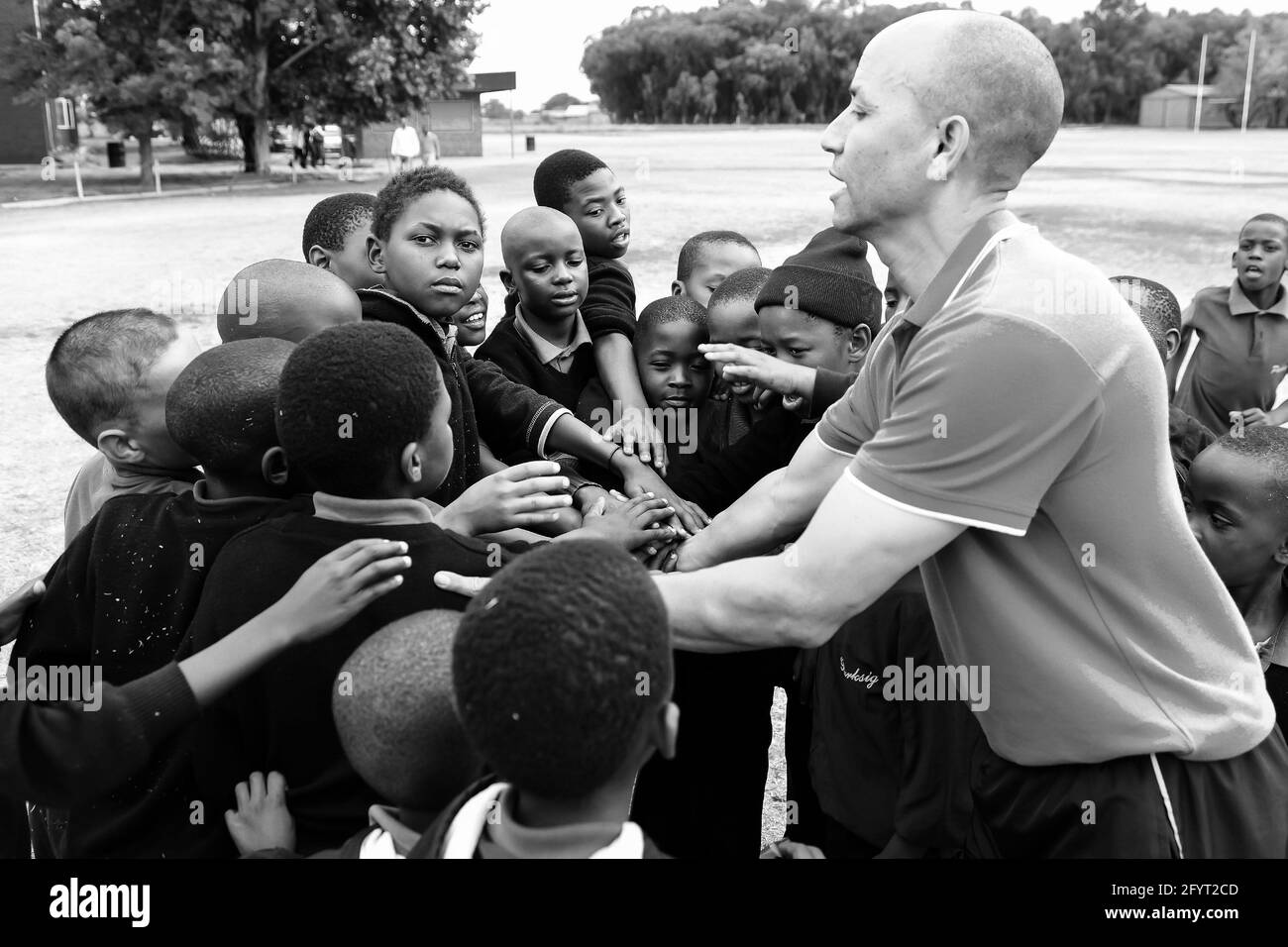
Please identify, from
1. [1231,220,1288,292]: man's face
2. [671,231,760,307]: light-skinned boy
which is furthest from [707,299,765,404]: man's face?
[1231,220,1288,292]: man's face

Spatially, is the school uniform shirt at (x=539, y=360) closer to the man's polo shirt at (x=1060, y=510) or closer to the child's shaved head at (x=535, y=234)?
the child's shaved head at (x=535, y=234)

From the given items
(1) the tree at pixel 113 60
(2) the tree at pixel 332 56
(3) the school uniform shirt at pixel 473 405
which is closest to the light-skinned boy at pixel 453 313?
(3) the school uniform shirt at pixel 473 405

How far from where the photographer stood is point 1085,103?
68.9 metres

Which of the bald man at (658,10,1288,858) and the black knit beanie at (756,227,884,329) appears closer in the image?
the bald man at (658,10,1288,858)

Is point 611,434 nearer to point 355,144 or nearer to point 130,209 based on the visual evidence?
point 130,209

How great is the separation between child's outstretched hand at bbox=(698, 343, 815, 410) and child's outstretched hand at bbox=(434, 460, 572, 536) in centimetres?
63

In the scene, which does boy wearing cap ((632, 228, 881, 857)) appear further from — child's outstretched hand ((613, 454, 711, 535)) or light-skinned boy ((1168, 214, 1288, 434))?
light-skinned boy ((1168, 214, 1288, 434))

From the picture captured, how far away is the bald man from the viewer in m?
1.70

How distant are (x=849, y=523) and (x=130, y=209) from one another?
22.7 m

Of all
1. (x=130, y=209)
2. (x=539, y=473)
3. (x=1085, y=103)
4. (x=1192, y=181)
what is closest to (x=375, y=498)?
(x=539, y=473)

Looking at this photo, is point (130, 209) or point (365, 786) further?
point (130, 209)

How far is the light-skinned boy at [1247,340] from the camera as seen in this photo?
5457 mm

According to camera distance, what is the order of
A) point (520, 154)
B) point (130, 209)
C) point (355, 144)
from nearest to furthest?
point (130, 209) < point (355, 144) < point (520, 154)
